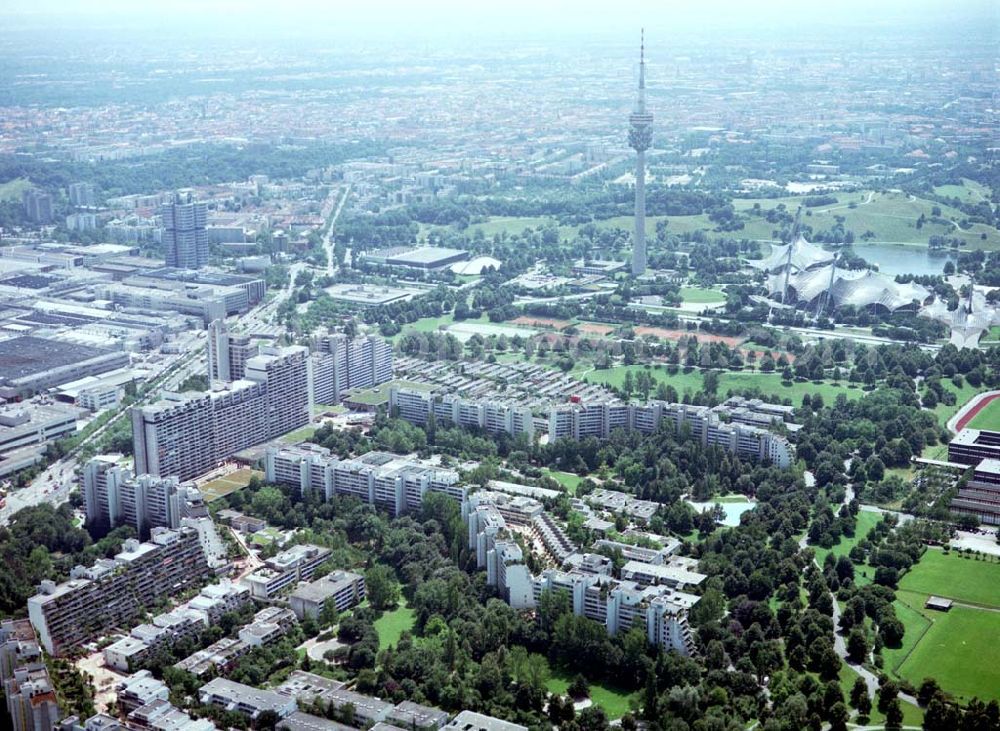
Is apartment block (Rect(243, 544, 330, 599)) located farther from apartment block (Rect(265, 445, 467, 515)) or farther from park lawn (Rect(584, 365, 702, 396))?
park lawn (Rect(584, 365, 702, 396))

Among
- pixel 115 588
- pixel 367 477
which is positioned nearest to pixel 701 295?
pixel 367 477

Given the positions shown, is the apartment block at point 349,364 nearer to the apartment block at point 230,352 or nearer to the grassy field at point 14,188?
the apartment block at point 230,352

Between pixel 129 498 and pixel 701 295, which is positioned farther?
pixel 701 295

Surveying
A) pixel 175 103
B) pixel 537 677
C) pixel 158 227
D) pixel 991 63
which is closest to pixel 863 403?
pixel 537 677

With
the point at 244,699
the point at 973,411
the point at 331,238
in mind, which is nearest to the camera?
the point at 244,699

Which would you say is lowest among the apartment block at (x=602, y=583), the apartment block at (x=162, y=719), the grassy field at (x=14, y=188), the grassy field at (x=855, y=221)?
the apartment block at (x=162, y=719)

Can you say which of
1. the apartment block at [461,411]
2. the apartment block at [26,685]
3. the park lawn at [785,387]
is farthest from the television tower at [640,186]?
the apartment block at [26,685]

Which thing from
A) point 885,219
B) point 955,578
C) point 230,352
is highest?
point 230,352

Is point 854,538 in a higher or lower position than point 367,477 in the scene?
lower

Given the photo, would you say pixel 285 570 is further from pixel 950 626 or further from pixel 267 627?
pixel 950 626
